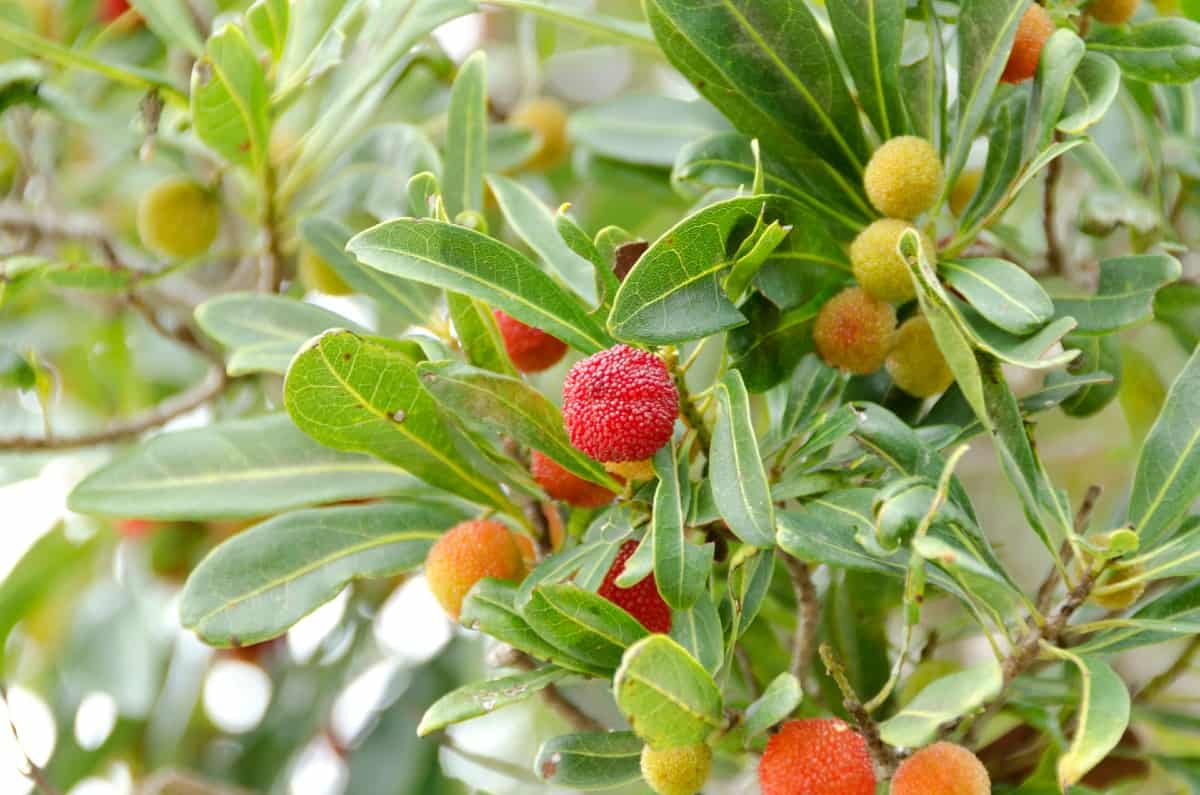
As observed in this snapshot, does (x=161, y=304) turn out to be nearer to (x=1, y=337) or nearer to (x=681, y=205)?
(x=1, y=337)

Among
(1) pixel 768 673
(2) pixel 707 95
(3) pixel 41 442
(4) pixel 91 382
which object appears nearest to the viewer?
(2) pixel 707 95

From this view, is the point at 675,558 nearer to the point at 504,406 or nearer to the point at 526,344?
the point at 504,406

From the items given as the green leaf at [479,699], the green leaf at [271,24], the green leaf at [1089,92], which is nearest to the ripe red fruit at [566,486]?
the green leaf at [479,699]

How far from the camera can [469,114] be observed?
0.98 m

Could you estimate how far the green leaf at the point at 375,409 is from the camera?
2.48 feet

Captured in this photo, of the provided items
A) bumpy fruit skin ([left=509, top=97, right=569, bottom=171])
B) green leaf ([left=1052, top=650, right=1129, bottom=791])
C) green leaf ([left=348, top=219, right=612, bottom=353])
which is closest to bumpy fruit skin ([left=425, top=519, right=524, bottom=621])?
green leaf ([left=348, top=219, right=612, bottom=353])

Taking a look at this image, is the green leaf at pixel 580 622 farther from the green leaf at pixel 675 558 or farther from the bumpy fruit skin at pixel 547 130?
the bumpy fruit skin at pixel 547 130

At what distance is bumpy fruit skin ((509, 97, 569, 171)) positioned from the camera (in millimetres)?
1669

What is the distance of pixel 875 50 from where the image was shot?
84cm

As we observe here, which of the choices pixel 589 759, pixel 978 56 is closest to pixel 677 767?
pixel 589 759

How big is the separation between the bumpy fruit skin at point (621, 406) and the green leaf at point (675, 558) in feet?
0.12

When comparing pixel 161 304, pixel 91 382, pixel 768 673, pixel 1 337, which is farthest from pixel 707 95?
pixel 91 382

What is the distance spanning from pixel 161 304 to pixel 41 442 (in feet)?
1.08

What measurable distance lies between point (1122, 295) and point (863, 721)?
326 mm
